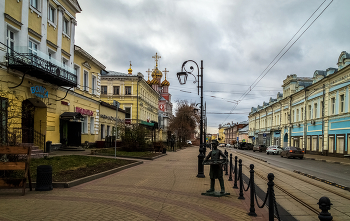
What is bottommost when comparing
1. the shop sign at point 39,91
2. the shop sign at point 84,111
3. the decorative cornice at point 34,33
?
the shop sign at point 84,111

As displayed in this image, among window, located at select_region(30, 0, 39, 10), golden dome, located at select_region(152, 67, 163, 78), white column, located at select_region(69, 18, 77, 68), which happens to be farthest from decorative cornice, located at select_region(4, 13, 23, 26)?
golden dome, located at select_region(152, 67, 163, 78)

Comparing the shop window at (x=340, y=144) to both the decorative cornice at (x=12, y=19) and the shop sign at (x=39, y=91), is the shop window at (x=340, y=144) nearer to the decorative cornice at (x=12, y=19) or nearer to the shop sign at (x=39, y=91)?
the shop sign at (x=39, y=91)

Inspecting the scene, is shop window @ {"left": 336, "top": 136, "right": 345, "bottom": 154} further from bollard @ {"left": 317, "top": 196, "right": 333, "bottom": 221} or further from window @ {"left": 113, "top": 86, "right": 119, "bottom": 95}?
window @ {"left": 113, "top": 86, "right": 119, "bottom": 95}

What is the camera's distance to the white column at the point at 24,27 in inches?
703

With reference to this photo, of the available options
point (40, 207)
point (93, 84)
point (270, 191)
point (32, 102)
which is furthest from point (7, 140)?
point (93, 84)

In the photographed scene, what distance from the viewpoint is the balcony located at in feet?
54.6

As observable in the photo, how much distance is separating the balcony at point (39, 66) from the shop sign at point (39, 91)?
2.18 ft

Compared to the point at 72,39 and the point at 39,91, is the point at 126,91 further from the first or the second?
the point at 39,91

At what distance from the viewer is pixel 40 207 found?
7000mm

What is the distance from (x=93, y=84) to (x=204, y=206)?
2715 centimetres

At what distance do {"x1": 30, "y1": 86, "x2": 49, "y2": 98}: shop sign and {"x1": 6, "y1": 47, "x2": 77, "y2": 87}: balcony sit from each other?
0.67 meters

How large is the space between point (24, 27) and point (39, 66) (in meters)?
2.43

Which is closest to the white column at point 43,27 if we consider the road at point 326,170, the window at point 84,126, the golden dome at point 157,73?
the window at point 84,126

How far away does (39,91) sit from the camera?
2003cm
